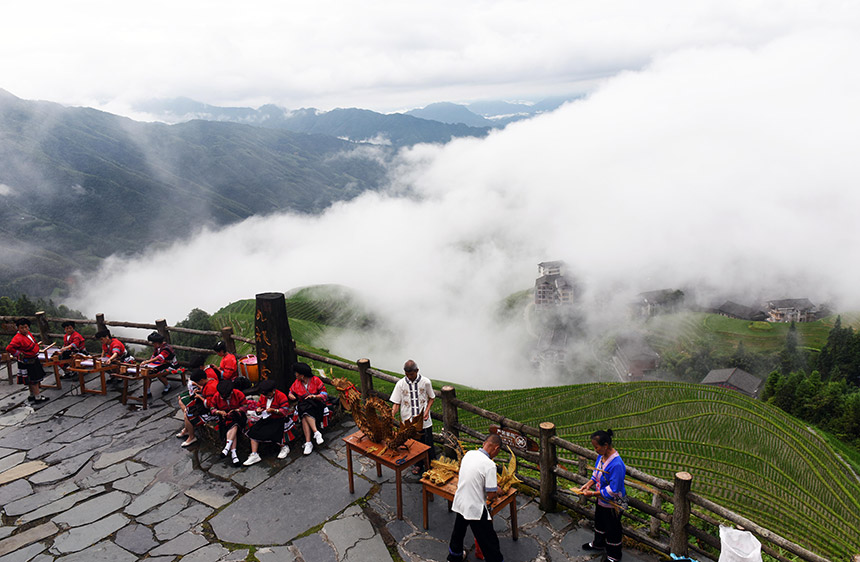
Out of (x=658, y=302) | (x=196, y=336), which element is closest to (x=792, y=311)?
(x=658, y=302)

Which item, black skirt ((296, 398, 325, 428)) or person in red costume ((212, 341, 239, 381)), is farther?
person in red costume ((212, 341, 239, 381))

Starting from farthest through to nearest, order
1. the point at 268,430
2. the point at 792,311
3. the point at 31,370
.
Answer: the point at 792,311 → the point at 31,370 → the point at 268,430

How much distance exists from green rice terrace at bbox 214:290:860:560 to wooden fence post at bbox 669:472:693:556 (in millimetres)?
8848

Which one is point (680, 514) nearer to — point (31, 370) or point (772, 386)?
point (31, 370)

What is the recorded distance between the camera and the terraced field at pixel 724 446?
44.1 feet

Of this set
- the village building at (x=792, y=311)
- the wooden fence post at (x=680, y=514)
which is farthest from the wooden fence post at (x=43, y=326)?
the village building at (x=792, y=311)

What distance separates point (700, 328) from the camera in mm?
109250

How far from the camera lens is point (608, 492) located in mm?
5320

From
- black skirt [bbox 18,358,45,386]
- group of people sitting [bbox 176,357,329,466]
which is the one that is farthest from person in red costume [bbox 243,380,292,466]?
black skirt [bbox 18,358,45,386]

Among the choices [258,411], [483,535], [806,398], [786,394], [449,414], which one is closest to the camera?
[483,535]

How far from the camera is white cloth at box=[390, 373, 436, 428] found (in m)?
7.05

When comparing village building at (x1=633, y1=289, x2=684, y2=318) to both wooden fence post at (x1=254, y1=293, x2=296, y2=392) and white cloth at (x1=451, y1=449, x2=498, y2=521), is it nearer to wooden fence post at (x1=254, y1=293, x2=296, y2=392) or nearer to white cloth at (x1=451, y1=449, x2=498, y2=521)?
wooden fence post at (x1=254, y1=293, x2=296, y2=392)

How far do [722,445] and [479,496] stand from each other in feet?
49.1

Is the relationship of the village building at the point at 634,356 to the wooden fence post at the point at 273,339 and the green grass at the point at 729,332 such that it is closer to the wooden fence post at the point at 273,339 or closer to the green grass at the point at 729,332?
the green grass at the point at 729,332
